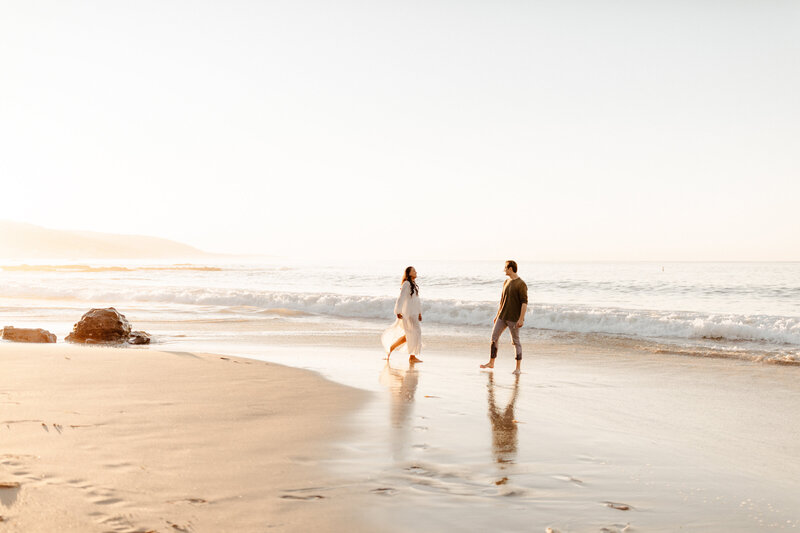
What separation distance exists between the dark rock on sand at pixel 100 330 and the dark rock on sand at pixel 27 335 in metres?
0.52

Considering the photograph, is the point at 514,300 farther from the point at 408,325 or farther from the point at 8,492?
the point at 8,492

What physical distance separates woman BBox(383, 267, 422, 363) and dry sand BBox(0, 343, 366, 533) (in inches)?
143

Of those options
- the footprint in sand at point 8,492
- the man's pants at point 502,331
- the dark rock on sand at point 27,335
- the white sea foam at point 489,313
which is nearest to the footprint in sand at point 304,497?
the footprint in sand at point 8,492

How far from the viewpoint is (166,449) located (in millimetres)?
5352

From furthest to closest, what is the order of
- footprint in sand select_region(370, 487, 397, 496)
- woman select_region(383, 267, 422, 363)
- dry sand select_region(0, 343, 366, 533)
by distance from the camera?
woman select_region(383, 267, 422, 363) < footprint in sand select_region(370, 487, 397, 496) < dry sand select_region(0, 343, 366, 533)

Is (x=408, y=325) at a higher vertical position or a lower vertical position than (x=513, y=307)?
lower

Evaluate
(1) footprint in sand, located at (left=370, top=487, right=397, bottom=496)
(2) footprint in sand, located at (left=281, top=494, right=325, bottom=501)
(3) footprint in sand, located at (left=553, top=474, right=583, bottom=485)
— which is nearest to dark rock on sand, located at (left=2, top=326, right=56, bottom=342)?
(2) footprint in sand, located at (left=281, top=494, right=325, bottom=501)

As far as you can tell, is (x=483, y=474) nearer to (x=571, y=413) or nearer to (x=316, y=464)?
(x=316, y=464)

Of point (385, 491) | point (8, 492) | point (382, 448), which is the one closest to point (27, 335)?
point (8, 492)

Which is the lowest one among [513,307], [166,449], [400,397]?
[400,397]

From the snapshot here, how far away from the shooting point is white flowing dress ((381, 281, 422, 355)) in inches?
506

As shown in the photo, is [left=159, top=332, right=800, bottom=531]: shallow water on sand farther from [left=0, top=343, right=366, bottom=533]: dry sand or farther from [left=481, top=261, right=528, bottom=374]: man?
[left=481, top=261, right=528, bottom=374]: man

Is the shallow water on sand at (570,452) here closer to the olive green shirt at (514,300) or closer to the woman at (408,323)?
the olive green shirt at (514,300)

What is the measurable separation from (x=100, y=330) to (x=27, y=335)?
1.40 m
